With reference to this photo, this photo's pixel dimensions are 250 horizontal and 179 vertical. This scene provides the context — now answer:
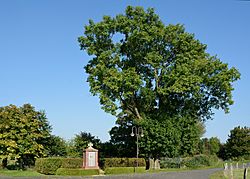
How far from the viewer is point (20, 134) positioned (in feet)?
143

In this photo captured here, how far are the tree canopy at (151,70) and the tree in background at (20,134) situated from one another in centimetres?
919

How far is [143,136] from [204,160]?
735 inches

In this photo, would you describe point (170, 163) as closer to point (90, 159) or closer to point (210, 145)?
point (90, 159)

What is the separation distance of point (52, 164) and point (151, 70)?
47.7ft

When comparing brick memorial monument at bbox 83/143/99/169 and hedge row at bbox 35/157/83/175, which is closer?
hedge row at bbox 35/157/83/175

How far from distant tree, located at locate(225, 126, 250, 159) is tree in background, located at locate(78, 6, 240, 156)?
1151 inches

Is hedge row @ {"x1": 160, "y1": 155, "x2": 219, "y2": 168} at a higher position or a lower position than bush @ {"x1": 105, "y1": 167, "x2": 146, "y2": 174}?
higher

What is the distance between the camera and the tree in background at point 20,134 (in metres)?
42.8

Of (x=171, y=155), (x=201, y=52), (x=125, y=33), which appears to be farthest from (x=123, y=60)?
(x=171, y=155)

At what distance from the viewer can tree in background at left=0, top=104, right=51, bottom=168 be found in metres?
42.8

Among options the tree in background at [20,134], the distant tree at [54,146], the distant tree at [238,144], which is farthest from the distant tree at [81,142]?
the distant tree at [238,144]

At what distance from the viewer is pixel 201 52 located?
4322 cm

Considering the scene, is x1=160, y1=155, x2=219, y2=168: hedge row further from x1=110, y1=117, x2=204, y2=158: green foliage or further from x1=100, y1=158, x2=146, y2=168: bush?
x1=100, y1=158, x2=146, y2=168: bush

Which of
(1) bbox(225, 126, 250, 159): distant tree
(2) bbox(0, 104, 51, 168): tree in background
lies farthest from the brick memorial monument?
(1) bbox(225, 126, 250, 159): distant tree
